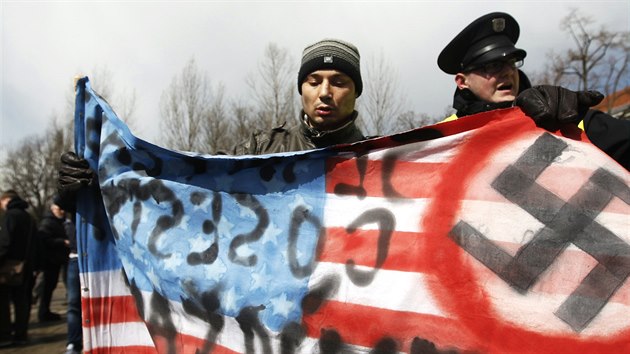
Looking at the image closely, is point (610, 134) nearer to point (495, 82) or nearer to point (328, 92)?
point (495, 82)

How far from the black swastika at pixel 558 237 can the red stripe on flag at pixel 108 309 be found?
1469mm

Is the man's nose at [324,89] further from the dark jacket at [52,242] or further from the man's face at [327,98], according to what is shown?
the dark jacket at [52,242]

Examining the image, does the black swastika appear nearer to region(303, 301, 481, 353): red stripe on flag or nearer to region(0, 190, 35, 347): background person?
region(303, 301, 481, 353): red stripe on flag

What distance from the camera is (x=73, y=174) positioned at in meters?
2.36

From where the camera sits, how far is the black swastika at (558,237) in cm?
165

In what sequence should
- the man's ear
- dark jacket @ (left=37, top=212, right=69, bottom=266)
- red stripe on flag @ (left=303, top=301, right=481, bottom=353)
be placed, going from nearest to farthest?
red stripe on flag @ (left=303, top=301, right=481, bottom=353) → the man's ear → dark jacket @ (left=37, top=212, right=69, bottom=266)

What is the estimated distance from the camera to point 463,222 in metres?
1.82

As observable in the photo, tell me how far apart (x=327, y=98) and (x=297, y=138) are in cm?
32

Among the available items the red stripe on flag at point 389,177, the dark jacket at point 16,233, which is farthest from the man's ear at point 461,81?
the dark jacket at point 16,233

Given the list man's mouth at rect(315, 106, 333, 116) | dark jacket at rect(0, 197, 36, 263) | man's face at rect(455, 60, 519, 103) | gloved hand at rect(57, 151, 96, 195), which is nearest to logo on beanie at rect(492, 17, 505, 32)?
man's face at rect(455, 60, 519, 103)

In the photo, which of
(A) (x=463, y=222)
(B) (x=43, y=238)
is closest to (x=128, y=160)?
(A) (x=463, y=222)

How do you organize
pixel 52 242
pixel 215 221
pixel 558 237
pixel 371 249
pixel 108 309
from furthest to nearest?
pixel 52 242 → pixel 108 309 → pixel 215 221 → pixel 371 249 → pixel 558 237

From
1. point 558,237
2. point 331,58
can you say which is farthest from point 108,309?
point 558,237

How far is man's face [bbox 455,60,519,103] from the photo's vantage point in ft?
7.46
